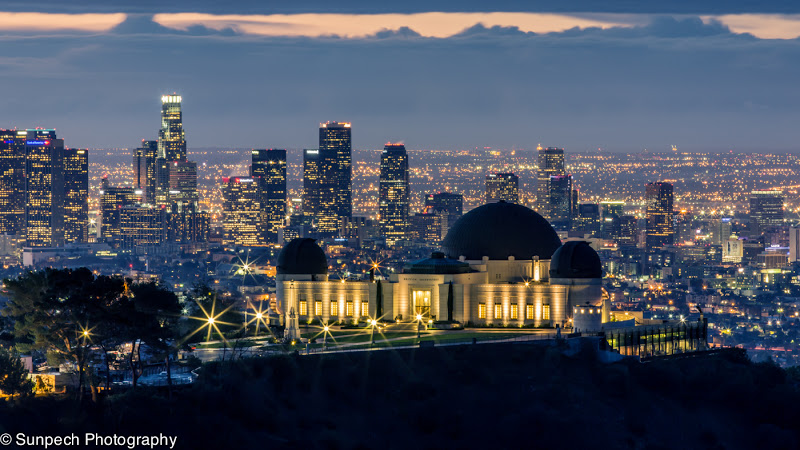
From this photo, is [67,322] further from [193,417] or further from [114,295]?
[193,417]

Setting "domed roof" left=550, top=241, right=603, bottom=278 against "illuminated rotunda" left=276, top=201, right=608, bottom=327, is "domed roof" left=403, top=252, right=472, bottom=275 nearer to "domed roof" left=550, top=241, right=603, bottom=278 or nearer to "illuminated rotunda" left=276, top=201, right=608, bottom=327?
"illuminated rotunda" left=276, top=201, right=608, bottom=327

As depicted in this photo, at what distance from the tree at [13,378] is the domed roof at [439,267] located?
3523 centimetres

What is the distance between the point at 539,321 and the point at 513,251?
31.0 feet

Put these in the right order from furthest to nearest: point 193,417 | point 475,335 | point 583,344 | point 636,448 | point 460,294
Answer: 1. point 460,294
2. point 475,335
3. point 583,344
4. point 636,448
5. point 193,417

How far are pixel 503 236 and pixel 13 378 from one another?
45775 millimetres

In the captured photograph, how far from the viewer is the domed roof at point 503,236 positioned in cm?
12238

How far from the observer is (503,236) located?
12306 cm

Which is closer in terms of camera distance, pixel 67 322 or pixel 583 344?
pixel 67 322

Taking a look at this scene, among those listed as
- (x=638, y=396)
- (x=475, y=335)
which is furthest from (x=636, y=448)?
(x=475, y=335)

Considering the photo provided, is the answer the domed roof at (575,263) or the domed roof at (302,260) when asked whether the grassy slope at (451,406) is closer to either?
the domed roof at (575,263)

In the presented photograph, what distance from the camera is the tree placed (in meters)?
90.1

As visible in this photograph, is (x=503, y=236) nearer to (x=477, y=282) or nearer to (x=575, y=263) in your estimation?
(x=477, y=282)

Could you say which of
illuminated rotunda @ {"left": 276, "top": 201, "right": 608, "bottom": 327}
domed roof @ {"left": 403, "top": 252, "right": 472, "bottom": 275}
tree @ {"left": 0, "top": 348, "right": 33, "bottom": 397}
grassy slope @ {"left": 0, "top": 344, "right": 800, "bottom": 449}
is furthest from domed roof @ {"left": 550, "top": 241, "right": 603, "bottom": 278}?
tree @ {"left": 0, "top": 348, "right": 33, "bottom": 397}

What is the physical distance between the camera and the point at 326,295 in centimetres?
12125
